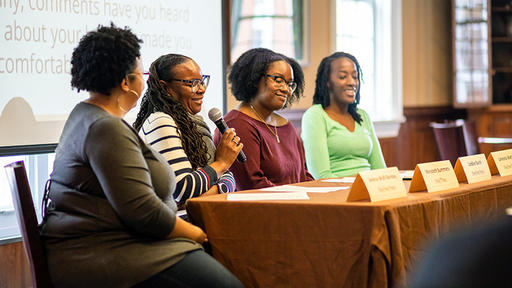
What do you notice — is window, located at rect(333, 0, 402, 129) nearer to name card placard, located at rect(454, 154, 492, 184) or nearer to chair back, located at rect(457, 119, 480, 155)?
chair back, located at rect(457, 119, 480, 155)

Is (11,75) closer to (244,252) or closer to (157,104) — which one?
(157,104)

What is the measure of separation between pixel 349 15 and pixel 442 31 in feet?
4.80

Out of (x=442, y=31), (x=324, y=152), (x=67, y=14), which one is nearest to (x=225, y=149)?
(x=324, y=152)

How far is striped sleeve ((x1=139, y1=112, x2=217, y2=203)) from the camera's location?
2.11 m

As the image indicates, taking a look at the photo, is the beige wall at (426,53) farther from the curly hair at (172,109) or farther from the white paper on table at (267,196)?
the white paper on table at (267,196)

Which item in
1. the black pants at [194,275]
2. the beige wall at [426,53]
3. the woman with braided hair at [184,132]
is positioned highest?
the beige wall at [426,53]

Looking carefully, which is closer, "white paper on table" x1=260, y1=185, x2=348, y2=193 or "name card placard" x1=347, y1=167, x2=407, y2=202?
"name card placard" x1=347, y1=167, x2=407, y2=202

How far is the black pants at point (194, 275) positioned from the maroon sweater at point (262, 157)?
864mm

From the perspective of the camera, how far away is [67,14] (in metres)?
2.95

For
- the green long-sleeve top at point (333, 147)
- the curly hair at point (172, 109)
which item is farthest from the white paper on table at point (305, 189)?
the green long-sleeve top at point (333, 147)

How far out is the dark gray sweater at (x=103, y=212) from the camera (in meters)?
1.63

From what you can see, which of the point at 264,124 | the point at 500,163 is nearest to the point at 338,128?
the point at 264,124

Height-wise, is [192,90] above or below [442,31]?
below

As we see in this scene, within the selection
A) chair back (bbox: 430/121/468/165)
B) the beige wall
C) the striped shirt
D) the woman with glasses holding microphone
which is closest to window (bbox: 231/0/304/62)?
chair back (bbox: 430/121/468/165)
